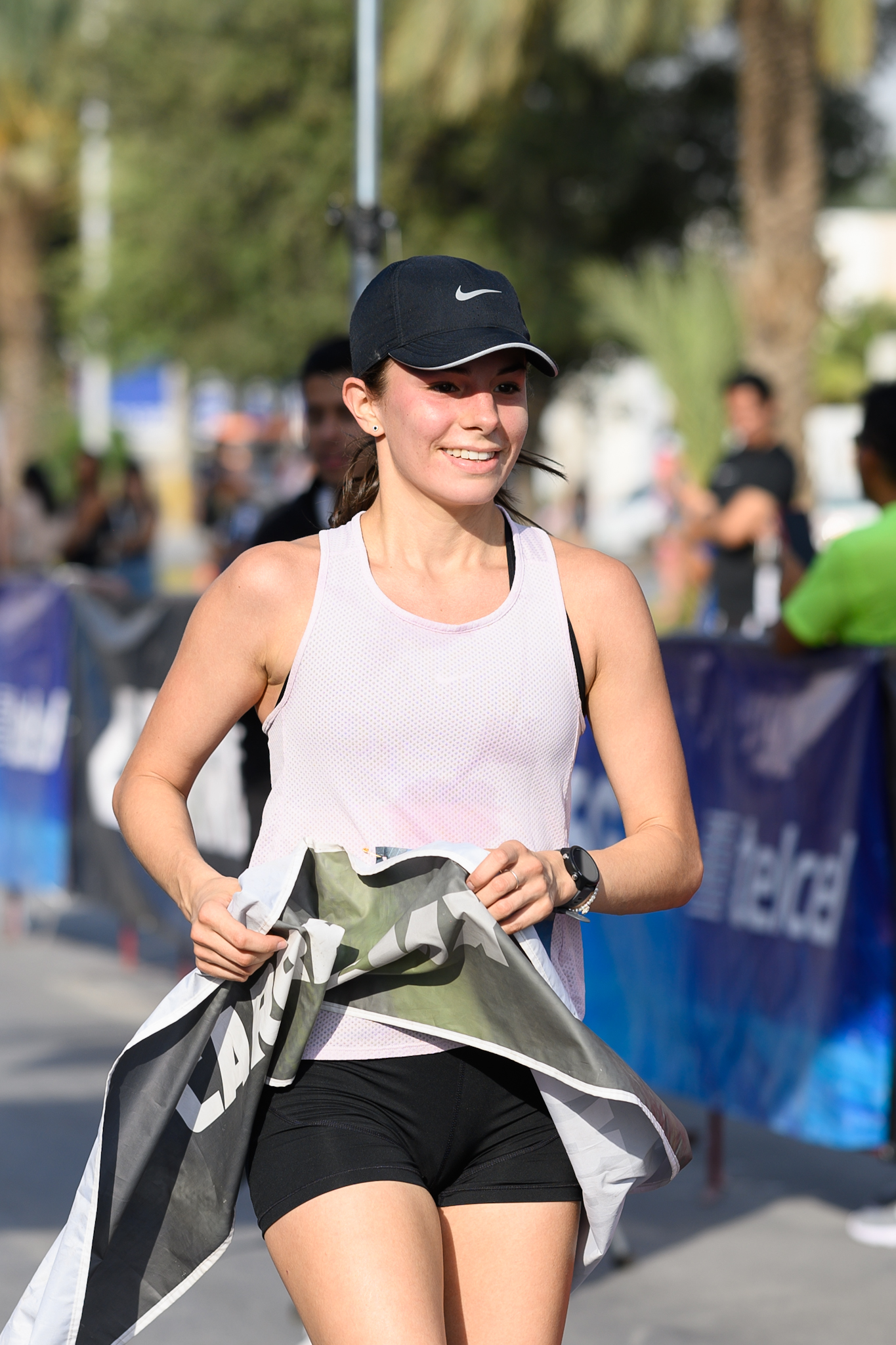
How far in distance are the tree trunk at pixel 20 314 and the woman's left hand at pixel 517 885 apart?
29513 mm

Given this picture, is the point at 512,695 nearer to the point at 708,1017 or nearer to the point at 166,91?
the point at 708,1017

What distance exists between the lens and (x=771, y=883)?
4.96 metres

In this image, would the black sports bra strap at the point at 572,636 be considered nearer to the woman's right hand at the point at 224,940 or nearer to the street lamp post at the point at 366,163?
the woman's right hand at the point at 224,940

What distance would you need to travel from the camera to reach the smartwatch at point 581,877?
7.49 feet

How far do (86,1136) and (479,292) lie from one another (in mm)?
3940

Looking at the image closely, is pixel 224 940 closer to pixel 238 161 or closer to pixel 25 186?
pixel 238 161

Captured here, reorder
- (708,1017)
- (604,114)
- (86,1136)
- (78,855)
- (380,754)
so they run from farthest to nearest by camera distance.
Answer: (604,114) → (78,855) → (86,1136) → (708,1017) → (380,754)

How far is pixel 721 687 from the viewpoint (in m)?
5.21

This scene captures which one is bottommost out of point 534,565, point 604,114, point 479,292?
point 534,565

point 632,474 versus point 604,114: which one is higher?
point 604,114

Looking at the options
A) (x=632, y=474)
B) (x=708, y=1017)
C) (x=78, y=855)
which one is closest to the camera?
(x=708, y=1017)

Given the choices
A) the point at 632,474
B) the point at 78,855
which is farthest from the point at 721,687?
the point at 632,474

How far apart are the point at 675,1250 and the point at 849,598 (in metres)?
1.76

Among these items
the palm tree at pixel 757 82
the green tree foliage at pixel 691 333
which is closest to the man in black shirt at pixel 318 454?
the palm tree at pixel 757 82
